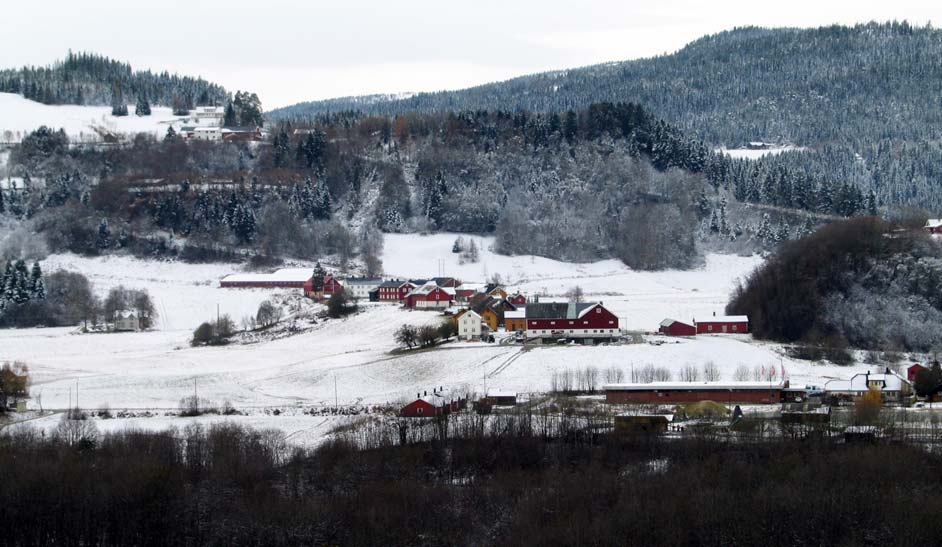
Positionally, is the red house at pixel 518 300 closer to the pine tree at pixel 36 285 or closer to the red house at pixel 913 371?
the red house at pixel 913 371

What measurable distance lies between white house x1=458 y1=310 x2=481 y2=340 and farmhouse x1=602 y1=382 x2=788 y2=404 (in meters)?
16.1

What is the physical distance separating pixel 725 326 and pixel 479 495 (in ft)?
109

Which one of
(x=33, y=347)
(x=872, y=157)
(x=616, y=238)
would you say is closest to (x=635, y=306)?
(x=616, y=238)

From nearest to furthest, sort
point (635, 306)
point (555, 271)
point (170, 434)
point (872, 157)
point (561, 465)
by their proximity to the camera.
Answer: point (561, 465)
point (170, 434)
point (635, 306)
point (555, 271)
point (872, 157)

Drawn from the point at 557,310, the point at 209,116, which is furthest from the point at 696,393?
the point at 209,116

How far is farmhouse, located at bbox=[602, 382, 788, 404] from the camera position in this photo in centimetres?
5041

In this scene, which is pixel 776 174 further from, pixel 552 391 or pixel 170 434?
pixel 170 434

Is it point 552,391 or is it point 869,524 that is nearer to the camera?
point 869,524

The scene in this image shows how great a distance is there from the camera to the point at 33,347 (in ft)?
237

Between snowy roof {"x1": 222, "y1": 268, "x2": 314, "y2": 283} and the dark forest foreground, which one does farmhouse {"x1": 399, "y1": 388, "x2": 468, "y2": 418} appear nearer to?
the dark forest foreground

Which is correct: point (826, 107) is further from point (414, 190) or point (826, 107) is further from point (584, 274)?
point (584, 274)

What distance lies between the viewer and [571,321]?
64.8 meters

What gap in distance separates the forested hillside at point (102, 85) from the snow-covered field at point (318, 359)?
211 ft

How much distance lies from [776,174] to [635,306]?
4544cm
